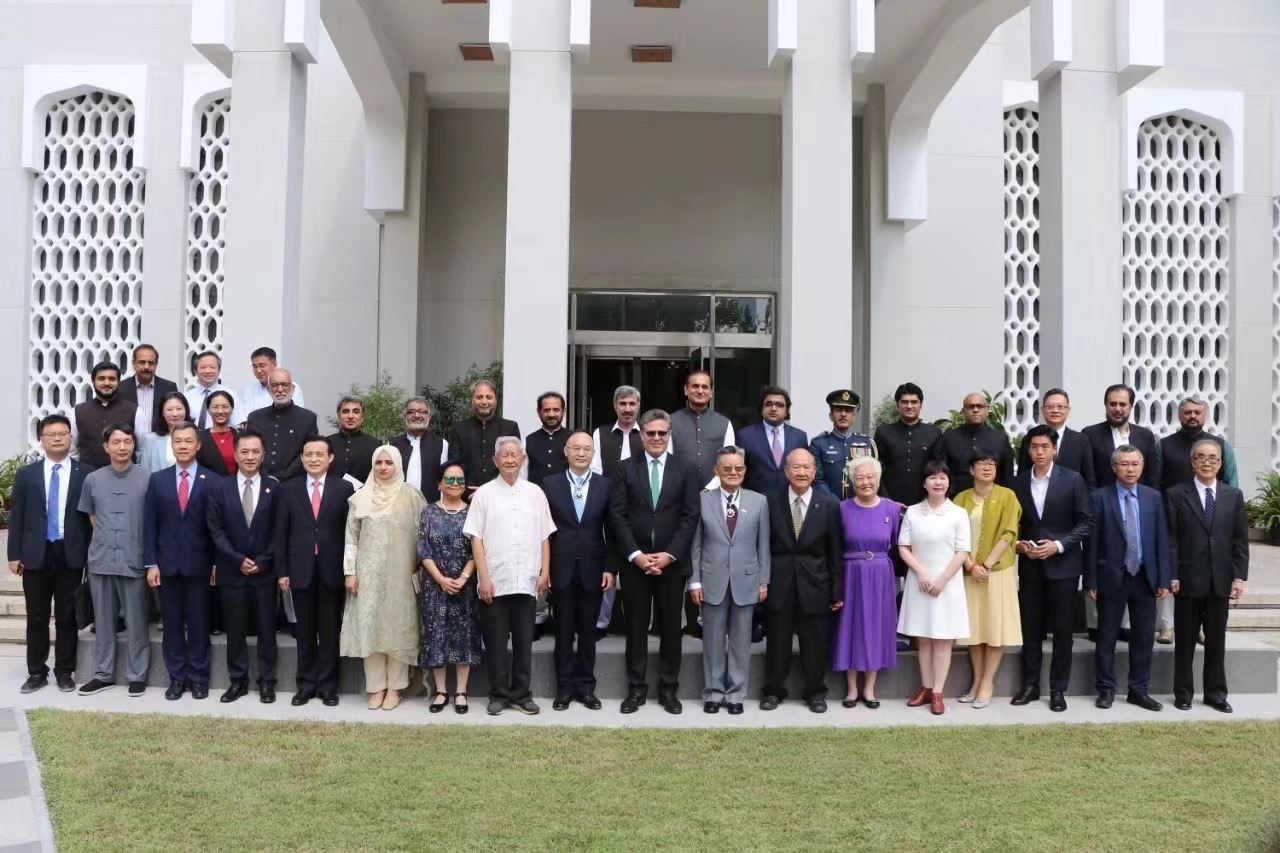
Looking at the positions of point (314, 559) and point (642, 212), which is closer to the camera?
point (314, 559)

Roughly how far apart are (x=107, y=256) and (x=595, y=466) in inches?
371

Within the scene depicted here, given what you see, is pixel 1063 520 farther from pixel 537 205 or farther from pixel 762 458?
pixel 537 205

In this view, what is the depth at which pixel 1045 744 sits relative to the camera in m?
5.63

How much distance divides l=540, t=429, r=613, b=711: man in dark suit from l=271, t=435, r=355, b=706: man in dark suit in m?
1.28

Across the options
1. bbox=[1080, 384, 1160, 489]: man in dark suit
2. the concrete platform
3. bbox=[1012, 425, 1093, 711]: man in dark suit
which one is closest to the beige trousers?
the concrete platform

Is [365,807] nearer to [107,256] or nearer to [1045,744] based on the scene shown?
[1045,744]

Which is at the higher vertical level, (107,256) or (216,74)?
(216,74)

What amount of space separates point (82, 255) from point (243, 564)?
29.2 ft

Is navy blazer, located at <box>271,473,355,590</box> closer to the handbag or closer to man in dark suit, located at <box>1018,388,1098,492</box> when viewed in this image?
the handbag

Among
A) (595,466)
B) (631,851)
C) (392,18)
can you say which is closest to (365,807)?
(631,851)

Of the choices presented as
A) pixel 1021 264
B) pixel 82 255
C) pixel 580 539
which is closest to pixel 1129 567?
pixel 580 539

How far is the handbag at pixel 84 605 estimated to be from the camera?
266 inches

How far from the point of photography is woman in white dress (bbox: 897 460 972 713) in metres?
6.27

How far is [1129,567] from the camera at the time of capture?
647 cm
